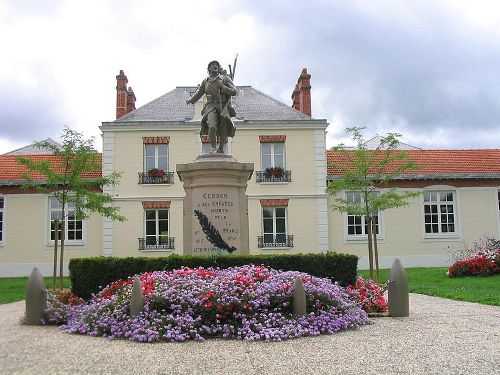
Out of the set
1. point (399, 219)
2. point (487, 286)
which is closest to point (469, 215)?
point (399, 219)

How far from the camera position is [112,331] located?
8477 mm

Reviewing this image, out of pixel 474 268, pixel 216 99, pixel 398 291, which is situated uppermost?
pixel 216 99

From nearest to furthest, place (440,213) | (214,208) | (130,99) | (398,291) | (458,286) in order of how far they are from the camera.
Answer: (398,291), (214,208), (458,286), (440,213), (130,99)

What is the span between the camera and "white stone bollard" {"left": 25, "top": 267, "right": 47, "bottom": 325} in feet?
32.7

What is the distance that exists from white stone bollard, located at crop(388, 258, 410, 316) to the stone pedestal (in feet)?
11.5

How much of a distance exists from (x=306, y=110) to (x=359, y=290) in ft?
69.7

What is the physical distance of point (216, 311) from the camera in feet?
28.8

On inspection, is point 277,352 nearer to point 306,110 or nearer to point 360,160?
point 360,160

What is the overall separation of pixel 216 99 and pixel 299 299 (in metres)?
5.96

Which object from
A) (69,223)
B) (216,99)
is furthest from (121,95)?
(216,99)

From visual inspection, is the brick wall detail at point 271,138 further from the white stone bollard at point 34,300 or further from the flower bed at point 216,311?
the white stone bollard at point 34,300

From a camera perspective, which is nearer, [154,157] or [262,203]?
[262,203]

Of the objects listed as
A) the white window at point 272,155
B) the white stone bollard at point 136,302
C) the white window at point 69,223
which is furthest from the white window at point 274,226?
the white stone bollard at point 136,302

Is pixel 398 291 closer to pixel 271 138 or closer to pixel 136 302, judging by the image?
pixel 136 302
